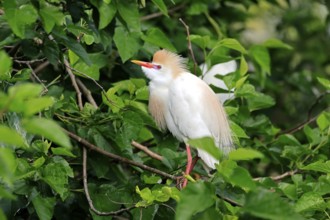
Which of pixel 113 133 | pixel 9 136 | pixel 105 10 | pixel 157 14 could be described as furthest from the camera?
pixel 157 14

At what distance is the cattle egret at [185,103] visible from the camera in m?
2.22

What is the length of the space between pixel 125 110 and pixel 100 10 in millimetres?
325

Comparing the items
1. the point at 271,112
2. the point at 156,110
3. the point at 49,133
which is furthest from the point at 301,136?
the point at 49,133

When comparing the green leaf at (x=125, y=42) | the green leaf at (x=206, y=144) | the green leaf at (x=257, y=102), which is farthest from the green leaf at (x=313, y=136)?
the green leaf at (x=206, y=144)

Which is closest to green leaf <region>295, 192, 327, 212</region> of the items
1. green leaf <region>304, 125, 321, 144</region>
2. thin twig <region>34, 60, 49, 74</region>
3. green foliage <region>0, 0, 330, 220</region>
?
green foliage <region>0, 0, 330, 220</region>

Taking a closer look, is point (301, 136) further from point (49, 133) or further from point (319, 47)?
point (49, 133)

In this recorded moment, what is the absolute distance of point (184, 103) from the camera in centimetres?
222

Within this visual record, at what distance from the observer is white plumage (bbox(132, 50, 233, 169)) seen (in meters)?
2.22

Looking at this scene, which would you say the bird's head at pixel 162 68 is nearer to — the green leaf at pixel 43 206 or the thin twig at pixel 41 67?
the thin twig at pixel 41 67

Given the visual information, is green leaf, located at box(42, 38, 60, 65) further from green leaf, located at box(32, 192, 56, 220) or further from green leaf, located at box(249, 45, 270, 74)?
green leaf, located at box(249, 45, 270, 74)

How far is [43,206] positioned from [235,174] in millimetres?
578

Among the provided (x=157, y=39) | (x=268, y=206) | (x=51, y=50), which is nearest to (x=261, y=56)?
(x=157, y=39)

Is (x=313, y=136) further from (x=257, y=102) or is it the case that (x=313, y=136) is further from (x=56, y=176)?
(x=56, y=176)

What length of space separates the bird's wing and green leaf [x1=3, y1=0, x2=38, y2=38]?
67 centimetres
